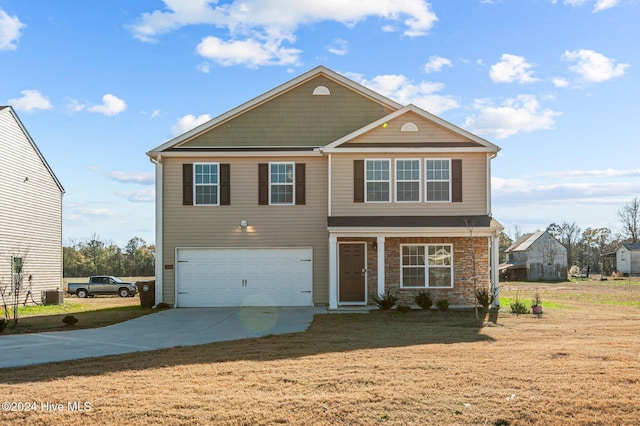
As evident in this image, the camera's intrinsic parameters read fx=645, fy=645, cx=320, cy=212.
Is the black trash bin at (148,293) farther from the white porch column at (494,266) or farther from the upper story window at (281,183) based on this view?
the white porch column at (494,266)

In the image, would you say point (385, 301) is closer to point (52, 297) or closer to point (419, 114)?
point (419, 114)

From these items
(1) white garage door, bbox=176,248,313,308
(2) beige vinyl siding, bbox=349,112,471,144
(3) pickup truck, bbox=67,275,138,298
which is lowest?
(3) pickup truck, bbox=67,275,138,298

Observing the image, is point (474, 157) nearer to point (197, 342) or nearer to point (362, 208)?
point (362, 208)

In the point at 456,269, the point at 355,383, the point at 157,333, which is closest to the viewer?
the point at 355,383

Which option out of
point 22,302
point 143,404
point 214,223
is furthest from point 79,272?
point 143,404

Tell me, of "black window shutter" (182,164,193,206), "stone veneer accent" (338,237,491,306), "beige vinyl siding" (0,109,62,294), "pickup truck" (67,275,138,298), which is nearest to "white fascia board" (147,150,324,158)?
"black window shutter" (182,164,193,206)

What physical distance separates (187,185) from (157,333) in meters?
8.21

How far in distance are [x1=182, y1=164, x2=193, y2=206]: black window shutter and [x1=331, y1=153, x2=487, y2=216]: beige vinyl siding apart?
5152mm

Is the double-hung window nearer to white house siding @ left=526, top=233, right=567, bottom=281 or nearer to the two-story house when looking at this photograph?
the two-story house

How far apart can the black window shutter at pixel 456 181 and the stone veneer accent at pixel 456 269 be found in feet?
4.68

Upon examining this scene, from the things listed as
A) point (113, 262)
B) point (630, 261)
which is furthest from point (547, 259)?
point (113, 262)

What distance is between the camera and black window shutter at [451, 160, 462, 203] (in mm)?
22312

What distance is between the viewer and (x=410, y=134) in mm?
22297

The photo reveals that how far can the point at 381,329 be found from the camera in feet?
53.9
